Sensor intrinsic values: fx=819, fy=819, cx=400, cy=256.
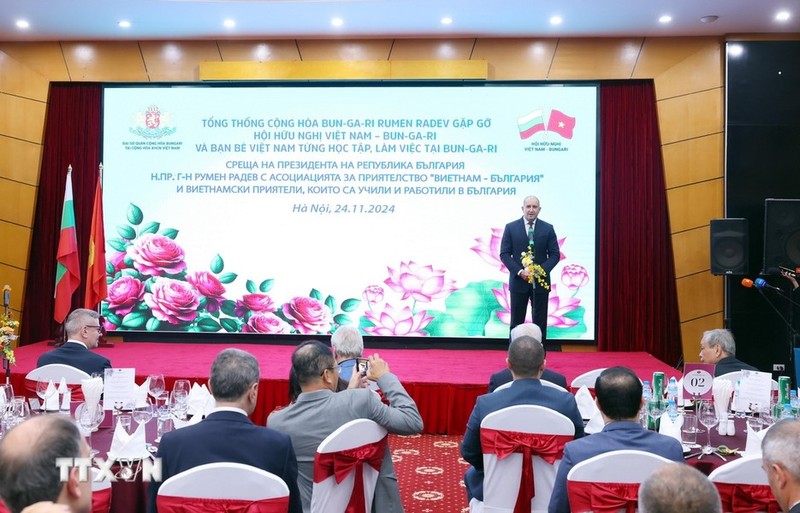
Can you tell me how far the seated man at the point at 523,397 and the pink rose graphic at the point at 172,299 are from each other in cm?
576

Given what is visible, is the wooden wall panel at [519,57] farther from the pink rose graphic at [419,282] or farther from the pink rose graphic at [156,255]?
the pink rose graphic at [156,255]

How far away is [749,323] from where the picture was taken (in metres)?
8.09

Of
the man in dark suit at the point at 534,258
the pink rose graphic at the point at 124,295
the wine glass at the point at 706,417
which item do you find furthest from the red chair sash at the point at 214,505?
the pink rose graphic at the point at 124,295

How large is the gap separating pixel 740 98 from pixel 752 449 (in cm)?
587

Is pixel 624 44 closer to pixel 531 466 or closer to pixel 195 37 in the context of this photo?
pixel 195 37

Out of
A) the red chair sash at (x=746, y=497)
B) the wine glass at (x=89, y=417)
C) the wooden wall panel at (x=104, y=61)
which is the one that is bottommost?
the red chair sash at (x=746, y=497)

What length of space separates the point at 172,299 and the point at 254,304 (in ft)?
2.86

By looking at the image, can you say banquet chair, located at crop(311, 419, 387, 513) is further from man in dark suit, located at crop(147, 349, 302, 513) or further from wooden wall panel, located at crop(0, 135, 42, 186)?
wooden wall panel, located at crop(0, 135, 42, 186)

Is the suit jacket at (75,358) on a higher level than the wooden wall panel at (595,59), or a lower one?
lower

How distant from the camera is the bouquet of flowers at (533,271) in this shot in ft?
22.8

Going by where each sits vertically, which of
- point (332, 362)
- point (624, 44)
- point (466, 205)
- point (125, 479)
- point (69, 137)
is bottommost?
point (125, 479)

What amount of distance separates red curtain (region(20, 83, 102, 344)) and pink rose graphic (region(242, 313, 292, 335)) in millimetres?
1846

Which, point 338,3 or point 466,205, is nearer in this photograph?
point 338,3

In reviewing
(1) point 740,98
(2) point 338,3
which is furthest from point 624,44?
(2) point 338,3
